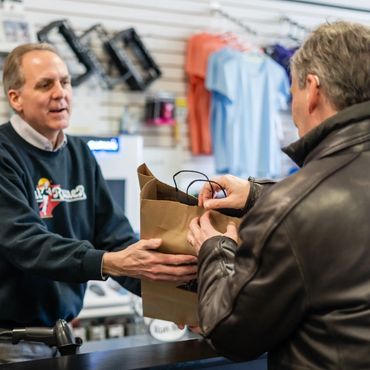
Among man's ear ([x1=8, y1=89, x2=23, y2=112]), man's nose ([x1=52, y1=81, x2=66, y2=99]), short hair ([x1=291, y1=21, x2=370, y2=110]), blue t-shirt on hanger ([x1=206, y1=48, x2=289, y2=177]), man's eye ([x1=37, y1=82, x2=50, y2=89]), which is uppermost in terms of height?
short hair ([x1=291, y1=21, x2=370, y2=110])

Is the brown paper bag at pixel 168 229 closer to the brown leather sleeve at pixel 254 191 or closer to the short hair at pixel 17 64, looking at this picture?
the brown leather sleeve at pixel 254 191

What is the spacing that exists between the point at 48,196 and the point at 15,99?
40 centimetres

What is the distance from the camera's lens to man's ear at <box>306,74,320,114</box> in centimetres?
133

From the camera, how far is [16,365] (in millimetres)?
1592

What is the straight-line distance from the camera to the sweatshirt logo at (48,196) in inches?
80.4

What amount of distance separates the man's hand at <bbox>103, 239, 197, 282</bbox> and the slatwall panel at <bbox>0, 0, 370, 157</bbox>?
2950 mm

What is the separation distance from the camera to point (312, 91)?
1.34 metres

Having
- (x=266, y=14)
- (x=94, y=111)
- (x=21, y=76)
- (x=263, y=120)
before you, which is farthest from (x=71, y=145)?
(x=266, y=14)

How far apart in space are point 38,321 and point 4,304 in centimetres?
13

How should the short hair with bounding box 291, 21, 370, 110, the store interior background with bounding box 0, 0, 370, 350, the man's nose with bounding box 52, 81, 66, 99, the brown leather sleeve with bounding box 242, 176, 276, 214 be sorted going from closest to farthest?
1. the short hair with bounding box 291, 21, 370, 110
2. the brown leather sleeve with bounding box 242, 176, 276, 214
3. the man's nose with bounding box 52, 81, 66, 99
4. the store interior background with bounding box 0, 0, 370, 350

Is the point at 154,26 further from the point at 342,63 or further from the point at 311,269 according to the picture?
the point at 311,269

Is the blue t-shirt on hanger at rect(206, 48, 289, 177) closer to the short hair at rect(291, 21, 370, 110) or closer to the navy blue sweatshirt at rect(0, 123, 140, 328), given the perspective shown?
the navy blue sweatshirt at rect(0, 123, 140, 328)

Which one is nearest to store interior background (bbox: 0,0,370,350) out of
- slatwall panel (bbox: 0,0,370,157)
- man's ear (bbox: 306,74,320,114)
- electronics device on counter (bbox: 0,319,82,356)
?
slatwall panel (bbox: 0,0,370,157)

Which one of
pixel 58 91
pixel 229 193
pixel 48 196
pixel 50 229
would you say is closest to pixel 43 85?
pixel 58 91
